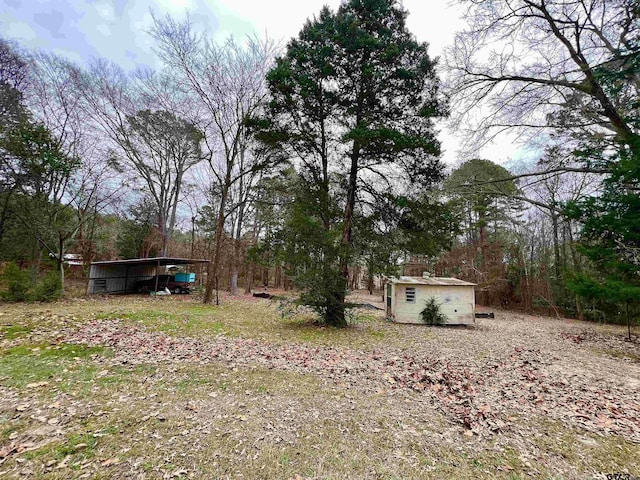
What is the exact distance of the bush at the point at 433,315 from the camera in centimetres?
1090

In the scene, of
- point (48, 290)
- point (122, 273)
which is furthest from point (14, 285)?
point (122, 273)

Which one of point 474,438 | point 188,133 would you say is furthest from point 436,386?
point 188,133

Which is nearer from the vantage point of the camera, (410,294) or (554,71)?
(554,71)

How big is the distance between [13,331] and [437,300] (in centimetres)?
1233

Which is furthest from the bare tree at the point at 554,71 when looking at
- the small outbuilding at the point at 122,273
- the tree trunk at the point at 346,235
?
the small outbuilding at the point at 122,273

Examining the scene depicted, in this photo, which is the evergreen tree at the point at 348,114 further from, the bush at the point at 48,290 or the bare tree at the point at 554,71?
the bush at the point at 48,290

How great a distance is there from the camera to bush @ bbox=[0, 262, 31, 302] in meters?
9.96

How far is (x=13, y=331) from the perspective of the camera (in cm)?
597

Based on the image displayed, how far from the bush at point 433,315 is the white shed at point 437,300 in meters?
0.16

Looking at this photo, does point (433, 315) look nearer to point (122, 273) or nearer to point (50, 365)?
point (50, 365)

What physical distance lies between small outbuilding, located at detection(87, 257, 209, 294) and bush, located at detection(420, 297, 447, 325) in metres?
11.7

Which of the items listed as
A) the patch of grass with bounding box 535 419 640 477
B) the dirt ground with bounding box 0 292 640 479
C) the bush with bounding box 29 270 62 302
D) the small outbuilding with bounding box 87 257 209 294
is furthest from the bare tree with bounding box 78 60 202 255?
the patch of grass with bounding box 535 419 640 477

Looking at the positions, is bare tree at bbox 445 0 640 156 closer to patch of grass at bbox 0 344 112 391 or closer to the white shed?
the white shed

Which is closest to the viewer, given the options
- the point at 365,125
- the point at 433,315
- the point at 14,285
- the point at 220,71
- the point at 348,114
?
the point at 365,125
